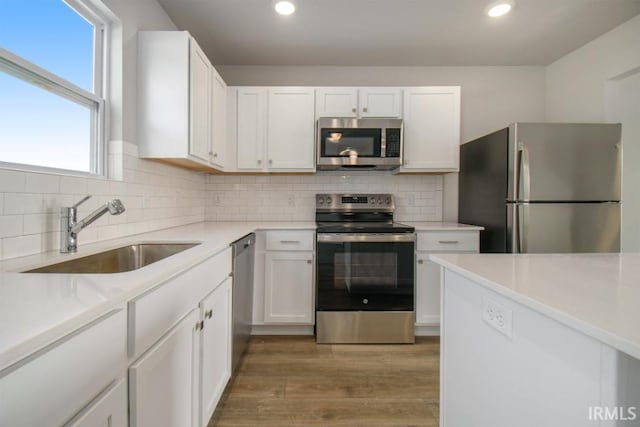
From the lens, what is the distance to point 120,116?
1.79m

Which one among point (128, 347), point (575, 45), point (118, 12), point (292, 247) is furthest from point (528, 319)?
point (575, 45)

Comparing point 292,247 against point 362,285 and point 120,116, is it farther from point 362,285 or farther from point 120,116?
point 120,116

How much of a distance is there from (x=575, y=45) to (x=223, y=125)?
127 inches

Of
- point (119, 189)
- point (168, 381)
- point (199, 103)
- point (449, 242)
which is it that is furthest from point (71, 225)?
point (449, 242)

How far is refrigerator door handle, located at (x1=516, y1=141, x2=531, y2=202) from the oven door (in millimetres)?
857

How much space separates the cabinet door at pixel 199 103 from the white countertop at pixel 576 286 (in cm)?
165

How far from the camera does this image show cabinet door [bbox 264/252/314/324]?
260 cm

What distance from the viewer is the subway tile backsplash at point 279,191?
317 centimetres

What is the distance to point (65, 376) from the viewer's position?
575 millimetres

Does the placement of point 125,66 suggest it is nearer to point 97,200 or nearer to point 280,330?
point 97,200

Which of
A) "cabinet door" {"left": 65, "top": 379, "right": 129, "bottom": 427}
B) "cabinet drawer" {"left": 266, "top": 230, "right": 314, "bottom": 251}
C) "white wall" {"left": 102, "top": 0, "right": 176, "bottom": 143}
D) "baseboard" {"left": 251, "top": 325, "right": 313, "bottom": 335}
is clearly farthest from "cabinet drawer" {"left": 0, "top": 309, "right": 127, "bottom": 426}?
"baseboard" {"left": 251, "top": 325, "right": 313, "bottom": 335}

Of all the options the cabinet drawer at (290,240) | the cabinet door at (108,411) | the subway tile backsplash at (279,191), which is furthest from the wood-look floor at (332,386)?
the subway tile backsplash at (279,191)

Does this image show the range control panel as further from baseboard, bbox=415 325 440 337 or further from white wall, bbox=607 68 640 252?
white wall, bbox=607 68 640 252

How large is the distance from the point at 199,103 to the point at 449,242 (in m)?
2.20
